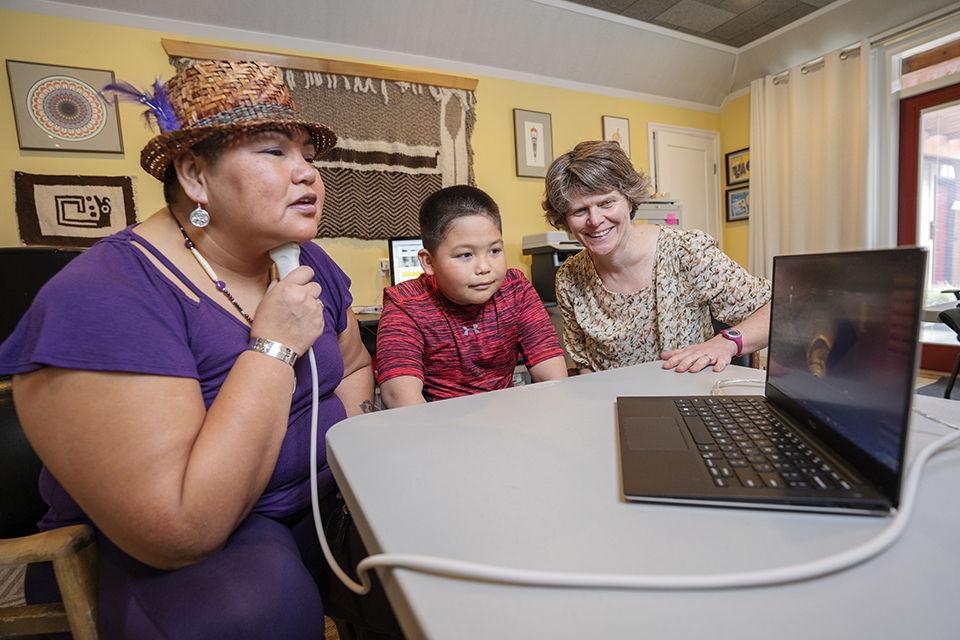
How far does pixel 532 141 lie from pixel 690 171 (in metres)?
1.81

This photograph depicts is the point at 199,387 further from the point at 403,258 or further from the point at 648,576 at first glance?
the point at 403,258

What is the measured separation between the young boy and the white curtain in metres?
3.47

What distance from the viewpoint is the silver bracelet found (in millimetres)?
710

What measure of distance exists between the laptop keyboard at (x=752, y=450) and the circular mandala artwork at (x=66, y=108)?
10.6ft

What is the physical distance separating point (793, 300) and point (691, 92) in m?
4.49

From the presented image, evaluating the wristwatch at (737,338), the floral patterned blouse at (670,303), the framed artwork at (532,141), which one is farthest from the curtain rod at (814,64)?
the wristwatch at (737,338)

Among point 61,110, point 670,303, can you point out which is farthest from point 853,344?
point 61,110

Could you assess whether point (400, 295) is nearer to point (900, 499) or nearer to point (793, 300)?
point (793, 300)

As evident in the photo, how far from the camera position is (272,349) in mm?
713

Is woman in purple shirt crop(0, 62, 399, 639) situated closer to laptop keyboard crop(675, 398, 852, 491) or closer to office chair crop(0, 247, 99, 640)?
office chair crop(0, 247, 99, 640)

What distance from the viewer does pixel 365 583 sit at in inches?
17.9

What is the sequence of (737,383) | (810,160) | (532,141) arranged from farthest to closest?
(810,160) → (532,141) → (737,383)

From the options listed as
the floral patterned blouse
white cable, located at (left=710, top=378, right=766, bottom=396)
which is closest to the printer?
the floral patterned blouse

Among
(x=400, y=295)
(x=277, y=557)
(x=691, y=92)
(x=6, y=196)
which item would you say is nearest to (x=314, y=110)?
(x=6, y=196)
